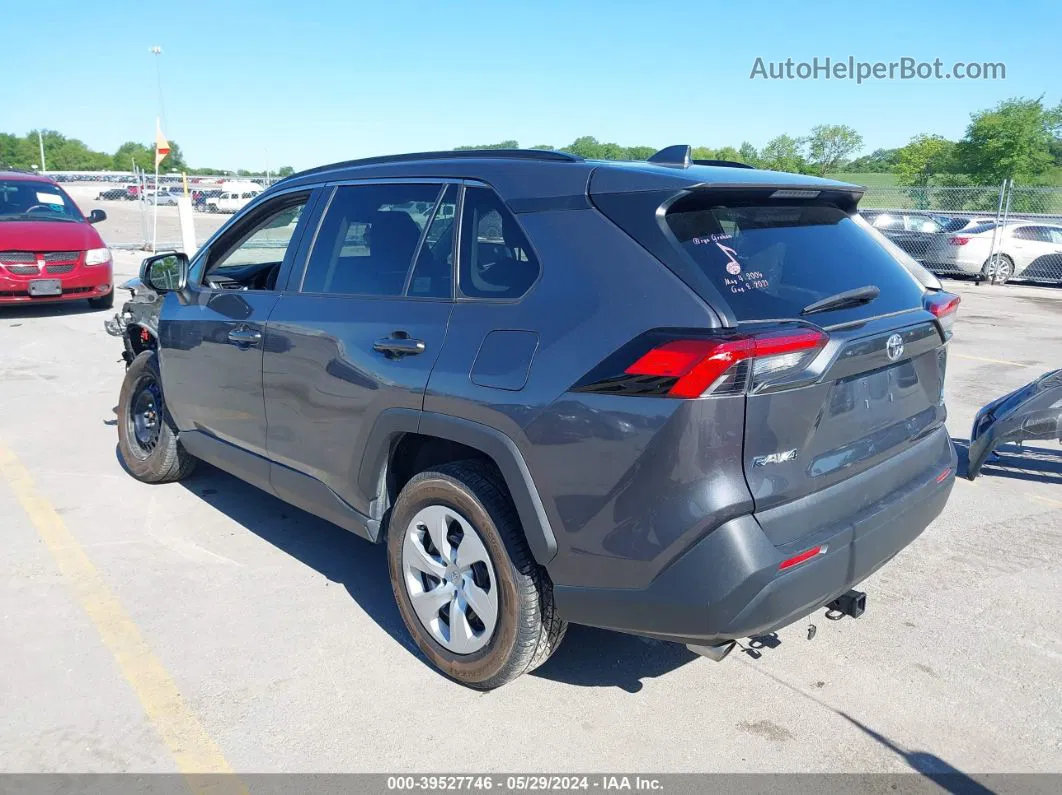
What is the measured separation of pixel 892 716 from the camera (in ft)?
9.93

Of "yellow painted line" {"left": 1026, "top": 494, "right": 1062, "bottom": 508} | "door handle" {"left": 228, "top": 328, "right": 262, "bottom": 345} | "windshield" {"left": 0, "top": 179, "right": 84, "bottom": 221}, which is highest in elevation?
"windshield" {"left": 0, "top": 179, "right": 84, "bottom": 221}

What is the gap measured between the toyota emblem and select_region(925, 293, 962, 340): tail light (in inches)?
14.5

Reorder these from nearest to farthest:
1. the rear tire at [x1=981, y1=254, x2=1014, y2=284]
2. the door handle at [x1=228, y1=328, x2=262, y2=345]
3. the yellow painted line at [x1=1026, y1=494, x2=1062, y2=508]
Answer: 1. the door handle at [x1=228, y1=328, x2=262, y2=345]
2. the yellow painted line at [x1=1026, y1=494, x2=1062, y2=508]
3. the rear tire at [x1=981, y1=254, x2=1014, y2=284]

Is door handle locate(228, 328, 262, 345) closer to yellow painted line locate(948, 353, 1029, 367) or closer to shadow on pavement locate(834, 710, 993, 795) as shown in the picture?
shadow on pavement locate(834, 710, 993, 795)

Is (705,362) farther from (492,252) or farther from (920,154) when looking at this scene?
(920,154)

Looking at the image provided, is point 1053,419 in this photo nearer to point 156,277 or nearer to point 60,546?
point 156,277

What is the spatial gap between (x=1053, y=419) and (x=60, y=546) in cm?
570

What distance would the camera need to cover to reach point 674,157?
3.08 meters

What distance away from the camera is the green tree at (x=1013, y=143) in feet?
108

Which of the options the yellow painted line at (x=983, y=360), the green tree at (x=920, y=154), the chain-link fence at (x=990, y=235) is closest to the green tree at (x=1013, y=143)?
the green tree at (x=920, y=154)

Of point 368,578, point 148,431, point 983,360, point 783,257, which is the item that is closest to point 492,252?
point 783,257

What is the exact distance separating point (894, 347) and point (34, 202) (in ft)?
42.2

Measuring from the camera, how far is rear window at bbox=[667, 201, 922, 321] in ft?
8.57

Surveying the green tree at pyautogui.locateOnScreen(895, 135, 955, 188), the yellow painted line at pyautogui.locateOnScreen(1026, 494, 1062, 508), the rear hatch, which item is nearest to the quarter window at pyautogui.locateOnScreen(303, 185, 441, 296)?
the rear hatch
